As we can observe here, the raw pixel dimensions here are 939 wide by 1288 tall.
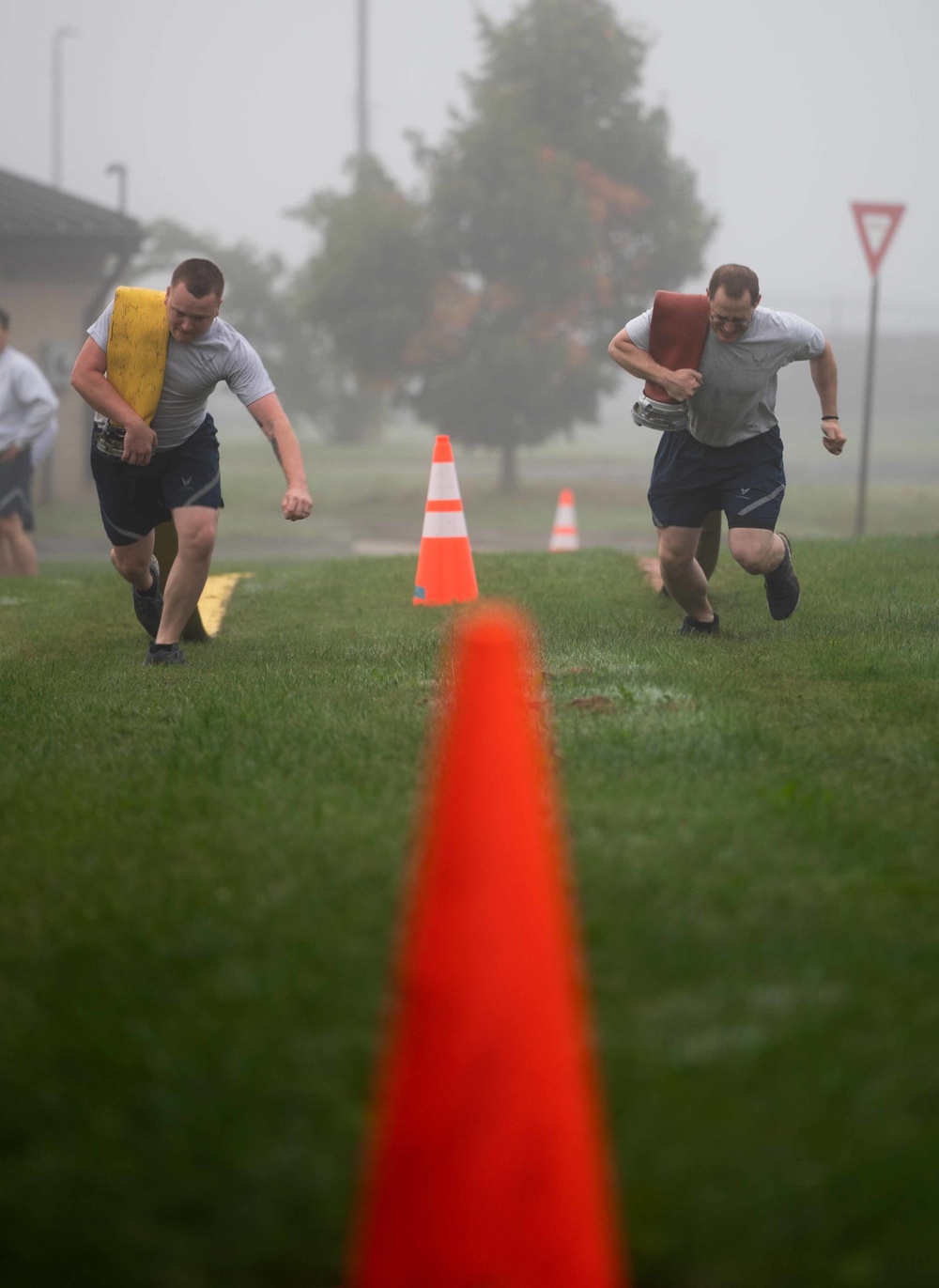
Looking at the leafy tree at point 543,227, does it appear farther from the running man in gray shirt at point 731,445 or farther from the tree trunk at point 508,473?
the running man in gray shirt at point 731,445

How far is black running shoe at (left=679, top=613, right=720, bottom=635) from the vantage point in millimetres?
6773

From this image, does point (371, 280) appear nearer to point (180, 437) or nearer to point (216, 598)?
point (216, 598)

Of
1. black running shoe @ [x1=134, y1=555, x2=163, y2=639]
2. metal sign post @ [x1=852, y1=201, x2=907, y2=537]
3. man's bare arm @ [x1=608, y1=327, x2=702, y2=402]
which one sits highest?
metal sign post @ [x1=852, y1=201, x2=907, y2=537]

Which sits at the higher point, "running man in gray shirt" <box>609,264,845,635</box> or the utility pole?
the utility pole

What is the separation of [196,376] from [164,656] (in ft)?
4.13

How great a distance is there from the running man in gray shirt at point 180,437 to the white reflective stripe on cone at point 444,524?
2.01 m

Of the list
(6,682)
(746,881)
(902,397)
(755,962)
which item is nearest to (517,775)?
(755,962)

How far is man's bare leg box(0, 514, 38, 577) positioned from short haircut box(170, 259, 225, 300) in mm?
5110

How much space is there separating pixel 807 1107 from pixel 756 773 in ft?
6.41

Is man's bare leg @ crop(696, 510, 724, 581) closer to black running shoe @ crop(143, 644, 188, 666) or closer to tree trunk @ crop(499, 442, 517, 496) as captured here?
black running shoe @ crop(143, 644, 188, 666)

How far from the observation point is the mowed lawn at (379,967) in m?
1.89

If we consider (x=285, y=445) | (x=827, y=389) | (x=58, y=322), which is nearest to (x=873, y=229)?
(x=827, y=389)

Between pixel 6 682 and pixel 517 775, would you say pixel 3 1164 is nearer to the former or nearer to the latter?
pixel 517 775

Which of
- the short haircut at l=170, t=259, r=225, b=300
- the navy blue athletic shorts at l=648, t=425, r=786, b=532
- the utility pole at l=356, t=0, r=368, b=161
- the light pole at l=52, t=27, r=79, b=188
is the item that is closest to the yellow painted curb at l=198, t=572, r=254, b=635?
the short haircut at l=170, t=259, r=225, b=300
